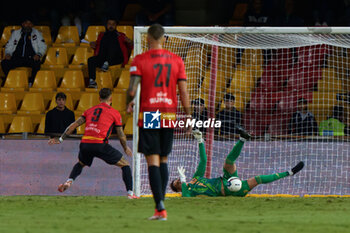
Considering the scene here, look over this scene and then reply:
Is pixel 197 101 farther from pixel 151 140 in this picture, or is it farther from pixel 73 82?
pixel 151 140

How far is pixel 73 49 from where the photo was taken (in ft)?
55.6

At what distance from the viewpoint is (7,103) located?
15.4 metres

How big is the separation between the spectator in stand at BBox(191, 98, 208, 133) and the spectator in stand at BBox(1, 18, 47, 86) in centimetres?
498

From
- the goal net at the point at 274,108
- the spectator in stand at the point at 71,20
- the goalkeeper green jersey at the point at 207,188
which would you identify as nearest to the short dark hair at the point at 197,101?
the goal net at the point at 274,108

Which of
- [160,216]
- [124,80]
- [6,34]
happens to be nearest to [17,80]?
[6,34]

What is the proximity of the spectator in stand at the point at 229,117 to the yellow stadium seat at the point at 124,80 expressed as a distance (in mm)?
2857

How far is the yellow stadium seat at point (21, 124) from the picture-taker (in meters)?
14.8

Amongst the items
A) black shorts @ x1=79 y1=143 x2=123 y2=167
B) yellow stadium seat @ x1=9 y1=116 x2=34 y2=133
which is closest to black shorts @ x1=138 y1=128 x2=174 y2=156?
black shorts @ x1=79 y1=143 x2=123 y2=167

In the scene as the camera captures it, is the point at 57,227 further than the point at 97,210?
No

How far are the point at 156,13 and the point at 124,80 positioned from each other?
2025 millimetres

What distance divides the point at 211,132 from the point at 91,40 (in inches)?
212

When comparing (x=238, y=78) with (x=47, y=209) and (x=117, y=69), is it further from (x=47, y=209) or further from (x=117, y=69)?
(x=47, y=209)

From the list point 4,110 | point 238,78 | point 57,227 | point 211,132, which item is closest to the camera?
point 57,227

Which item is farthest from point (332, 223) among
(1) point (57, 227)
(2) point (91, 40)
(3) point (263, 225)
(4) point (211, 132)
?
(2) point (91, 40)
